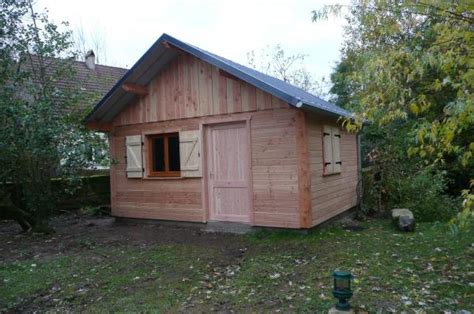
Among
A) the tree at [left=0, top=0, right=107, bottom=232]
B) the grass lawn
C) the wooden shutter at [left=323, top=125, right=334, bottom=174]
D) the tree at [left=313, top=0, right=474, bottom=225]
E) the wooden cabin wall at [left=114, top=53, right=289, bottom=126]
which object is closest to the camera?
the tree at [left=313, top=0, right=474, bottom=225]

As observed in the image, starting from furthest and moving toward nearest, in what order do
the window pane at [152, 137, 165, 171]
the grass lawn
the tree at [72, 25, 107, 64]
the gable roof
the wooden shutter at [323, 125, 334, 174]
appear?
the tree at [72, 25, 107, 64] → the window pane at [152, 137, 165, 171] → the wooden shutter at [323, 125, 334, 174] → the gable roof → the grass lawn

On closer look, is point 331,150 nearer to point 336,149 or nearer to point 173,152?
point 336,149

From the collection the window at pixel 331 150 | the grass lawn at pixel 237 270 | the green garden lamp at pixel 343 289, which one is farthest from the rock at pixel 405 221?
the green garden lamp at pixel 343 289

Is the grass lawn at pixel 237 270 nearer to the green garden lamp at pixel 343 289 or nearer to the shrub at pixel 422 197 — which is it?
the green garden lamp at pixel 343 289

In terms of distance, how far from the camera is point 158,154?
8.73 meters

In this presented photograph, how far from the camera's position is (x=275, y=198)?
23.1ft

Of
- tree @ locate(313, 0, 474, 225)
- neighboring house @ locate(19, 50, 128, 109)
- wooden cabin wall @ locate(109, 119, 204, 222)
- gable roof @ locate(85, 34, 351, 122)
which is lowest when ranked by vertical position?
wooden cabin wall @ locate(109, 119, 204, 222)

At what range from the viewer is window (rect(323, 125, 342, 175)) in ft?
25.5

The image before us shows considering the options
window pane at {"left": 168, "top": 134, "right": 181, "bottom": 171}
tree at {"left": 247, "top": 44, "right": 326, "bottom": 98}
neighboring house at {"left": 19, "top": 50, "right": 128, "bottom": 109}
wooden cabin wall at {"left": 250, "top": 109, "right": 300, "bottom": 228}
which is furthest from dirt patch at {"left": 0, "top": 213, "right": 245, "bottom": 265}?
tree at {"left": 247, "top": 44, "right": 326, "bottom": 98}

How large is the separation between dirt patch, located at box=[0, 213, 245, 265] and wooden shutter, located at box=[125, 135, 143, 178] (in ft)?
3.89

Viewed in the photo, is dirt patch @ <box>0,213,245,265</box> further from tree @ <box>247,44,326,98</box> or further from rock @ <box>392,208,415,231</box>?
tree @ <box>247,44,326,98</box>

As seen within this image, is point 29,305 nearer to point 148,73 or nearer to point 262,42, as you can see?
point 148,73

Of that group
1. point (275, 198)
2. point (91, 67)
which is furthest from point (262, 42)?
point (275, 198)

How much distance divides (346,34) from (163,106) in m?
12.3
